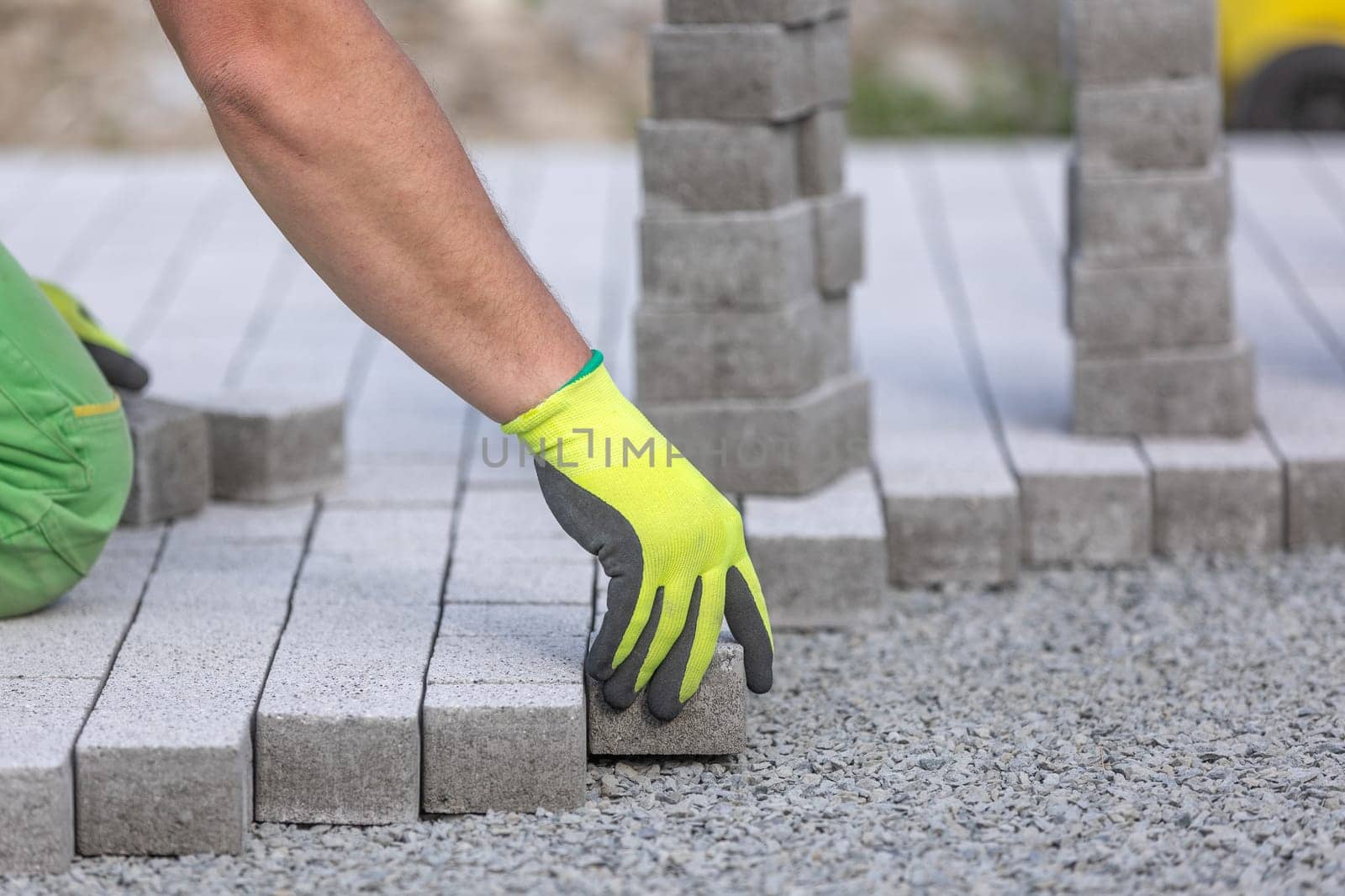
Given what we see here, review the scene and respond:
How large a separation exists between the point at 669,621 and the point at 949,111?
23.0ft

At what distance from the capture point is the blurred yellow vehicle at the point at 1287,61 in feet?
23.1

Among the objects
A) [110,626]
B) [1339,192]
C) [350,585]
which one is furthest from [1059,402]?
[1339,192]

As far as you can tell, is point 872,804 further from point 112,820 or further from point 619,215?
point 619,215

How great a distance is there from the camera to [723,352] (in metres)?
3.06

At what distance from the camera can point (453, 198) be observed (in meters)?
2.23

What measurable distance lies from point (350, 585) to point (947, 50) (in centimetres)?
721

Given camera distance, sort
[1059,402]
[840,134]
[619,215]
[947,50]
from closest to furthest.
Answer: [840,134]
[1059,402]
[619,215]
[947,50]

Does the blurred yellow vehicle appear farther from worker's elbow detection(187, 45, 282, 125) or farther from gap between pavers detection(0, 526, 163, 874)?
worker's elbow detection(187, 45, 282, 125)

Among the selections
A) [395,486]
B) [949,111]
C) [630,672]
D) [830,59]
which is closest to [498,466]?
[395,486]

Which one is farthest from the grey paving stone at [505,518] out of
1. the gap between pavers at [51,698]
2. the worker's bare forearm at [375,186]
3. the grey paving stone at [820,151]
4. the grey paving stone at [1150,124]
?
the grey paving stone at [1150,124]

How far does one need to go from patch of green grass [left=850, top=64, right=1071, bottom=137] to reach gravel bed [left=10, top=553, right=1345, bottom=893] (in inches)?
237

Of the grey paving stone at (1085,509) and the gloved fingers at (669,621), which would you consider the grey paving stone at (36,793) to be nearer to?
the gloved fingers at (669,621)

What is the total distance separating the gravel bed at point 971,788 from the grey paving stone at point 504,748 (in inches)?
1.3

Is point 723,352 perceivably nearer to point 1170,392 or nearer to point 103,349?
point 1170,392
